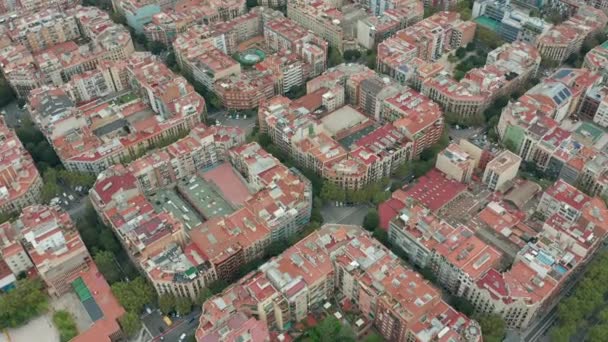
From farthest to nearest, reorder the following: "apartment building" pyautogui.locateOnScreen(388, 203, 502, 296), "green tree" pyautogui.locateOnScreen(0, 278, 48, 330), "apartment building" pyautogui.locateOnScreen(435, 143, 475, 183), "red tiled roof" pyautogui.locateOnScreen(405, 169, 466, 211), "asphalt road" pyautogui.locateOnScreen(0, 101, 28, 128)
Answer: "asphalt road" pyautogui.locateOnScreen(0, 101, 28, 128), "apartment building" pyautogui.locateOnScreen(435, 143, 475, 183), "red tiled roof" pyautogui.locateOnScreen(405, 169, 466, 211), "green tree" pyautogui.locateOnScreen(0, 278, 48, 330), "apartment building" pyautogui.locateOnScreen(388, 203, 502, 296)

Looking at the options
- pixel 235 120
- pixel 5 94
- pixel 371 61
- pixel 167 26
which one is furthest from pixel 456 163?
pixel 5 94

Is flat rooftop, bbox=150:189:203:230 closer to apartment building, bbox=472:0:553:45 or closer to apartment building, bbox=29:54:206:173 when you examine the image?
apartment building, bbox=29:54:206:173

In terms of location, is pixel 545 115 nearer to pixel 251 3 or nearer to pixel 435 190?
pixel 435 190

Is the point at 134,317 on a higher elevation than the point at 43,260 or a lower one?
lower

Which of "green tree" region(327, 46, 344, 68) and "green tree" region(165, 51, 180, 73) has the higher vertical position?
"green tree" region(165, 51, 180, 73)

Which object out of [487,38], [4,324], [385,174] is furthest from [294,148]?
[487,38]

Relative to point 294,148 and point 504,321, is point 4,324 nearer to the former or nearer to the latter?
point 294,148

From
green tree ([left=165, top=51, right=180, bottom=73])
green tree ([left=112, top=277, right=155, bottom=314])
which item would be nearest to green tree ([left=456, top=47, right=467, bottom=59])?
green tree ([left=165, top=51, right=180, bottom=73])
